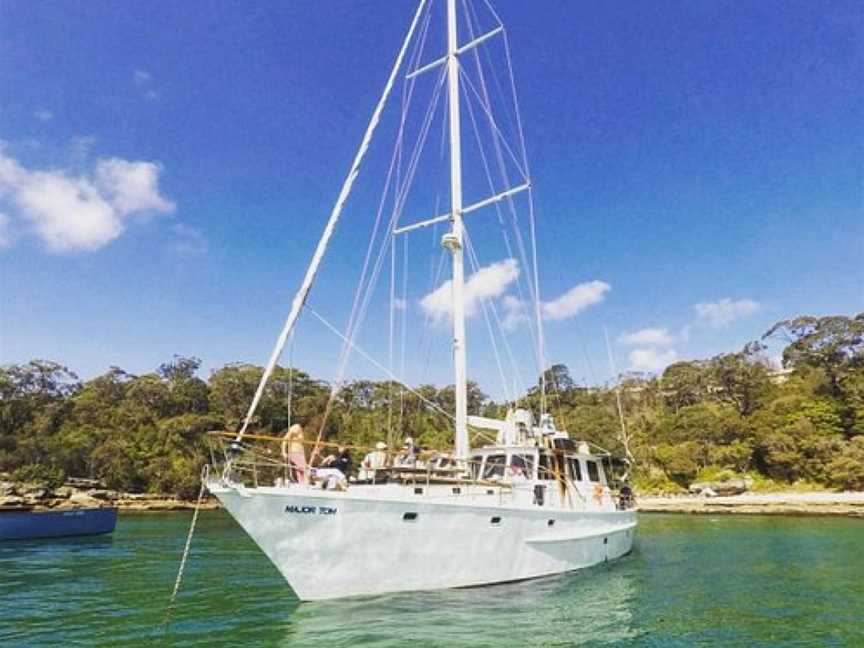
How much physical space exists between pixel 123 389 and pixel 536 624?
6629 cm

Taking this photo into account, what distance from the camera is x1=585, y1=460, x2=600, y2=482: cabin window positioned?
19.2 meters

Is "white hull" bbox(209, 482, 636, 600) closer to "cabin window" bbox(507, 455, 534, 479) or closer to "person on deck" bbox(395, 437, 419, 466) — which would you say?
"person on deck" bbox(395, 437, 419, 466)

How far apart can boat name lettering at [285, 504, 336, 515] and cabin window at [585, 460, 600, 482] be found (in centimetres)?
996

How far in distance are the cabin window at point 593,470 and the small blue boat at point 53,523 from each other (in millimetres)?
22783

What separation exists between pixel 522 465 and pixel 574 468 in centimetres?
268

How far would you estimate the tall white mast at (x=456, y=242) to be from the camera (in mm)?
15773

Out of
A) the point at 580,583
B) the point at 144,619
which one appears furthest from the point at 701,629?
the point at 144,619

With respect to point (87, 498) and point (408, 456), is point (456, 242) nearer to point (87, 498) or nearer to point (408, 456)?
A: point (408, 456)

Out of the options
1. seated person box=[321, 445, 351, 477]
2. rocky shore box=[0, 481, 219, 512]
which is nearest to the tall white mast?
seated person box=[321, 445, 351, 477]

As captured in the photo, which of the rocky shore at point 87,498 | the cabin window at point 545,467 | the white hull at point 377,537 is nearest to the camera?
the white hull at point 377,537

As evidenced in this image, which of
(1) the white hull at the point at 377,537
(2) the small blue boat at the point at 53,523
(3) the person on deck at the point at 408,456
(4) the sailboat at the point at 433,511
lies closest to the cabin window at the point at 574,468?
(4) the sailboat at the point at 433,511

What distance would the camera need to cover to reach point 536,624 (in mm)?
11109

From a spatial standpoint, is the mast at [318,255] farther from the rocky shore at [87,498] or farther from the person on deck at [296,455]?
the rocky shore at [87,498]

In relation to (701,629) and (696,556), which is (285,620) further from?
Answer: (696,556)
